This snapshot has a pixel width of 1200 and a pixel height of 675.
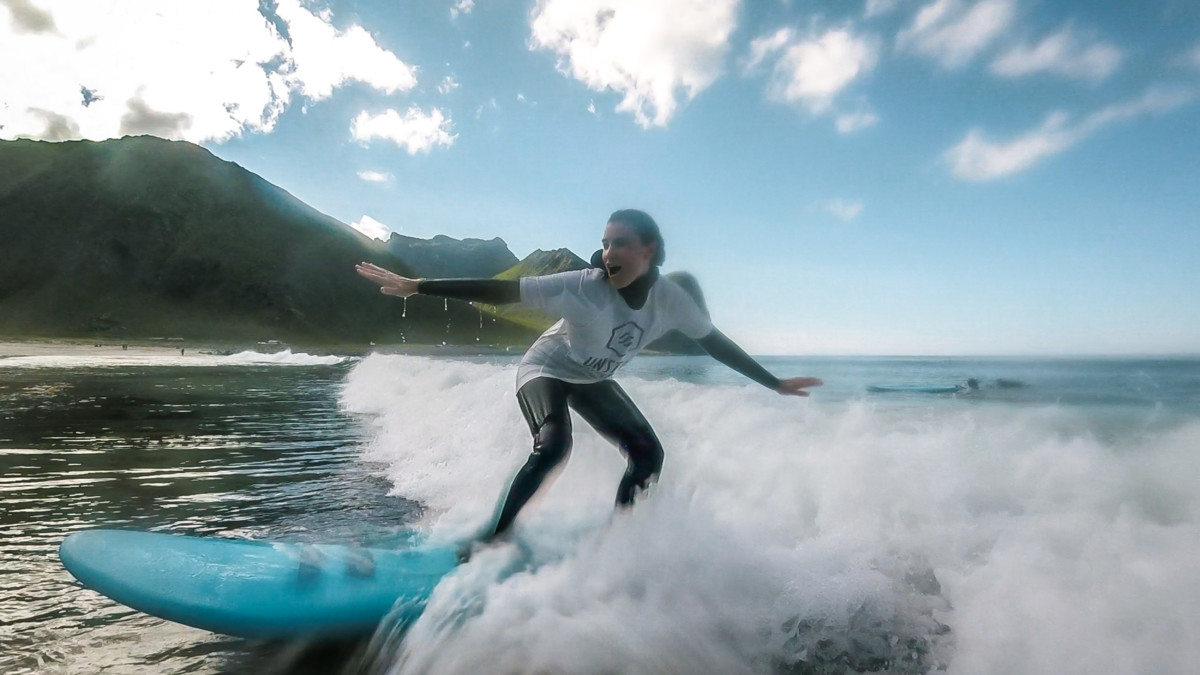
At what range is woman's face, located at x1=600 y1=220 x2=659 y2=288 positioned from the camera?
404 centimetres

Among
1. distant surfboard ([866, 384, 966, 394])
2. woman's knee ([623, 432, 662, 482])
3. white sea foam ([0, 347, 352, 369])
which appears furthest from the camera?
white sea foam ([0, 347, 352, 369])

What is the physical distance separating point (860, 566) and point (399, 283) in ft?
11.0

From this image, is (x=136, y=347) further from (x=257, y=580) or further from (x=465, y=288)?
(x=465, y=288)

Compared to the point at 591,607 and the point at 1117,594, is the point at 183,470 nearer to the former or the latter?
the point at 591,607

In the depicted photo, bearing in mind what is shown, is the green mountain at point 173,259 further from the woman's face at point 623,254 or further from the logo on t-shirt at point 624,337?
the woman's face at point 623,254

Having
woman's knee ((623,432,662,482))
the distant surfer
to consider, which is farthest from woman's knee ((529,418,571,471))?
woman's knee ((623,432,662,482))

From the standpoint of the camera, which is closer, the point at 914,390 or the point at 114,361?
the point at 914,390

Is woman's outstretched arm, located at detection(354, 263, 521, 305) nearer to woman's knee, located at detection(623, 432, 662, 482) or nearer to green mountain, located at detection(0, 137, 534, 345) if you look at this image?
woman's knee, located at detection(623, 432, 662, 482)

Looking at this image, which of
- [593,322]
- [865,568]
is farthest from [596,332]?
[865,568]

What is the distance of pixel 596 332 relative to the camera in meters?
4.18

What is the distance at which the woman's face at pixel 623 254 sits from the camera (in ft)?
13.3

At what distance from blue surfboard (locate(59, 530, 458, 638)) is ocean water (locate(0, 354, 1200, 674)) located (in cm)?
17

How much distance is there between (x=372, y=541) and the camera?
18.5 ft

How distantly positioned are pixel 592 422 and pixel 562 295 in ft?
3.36
